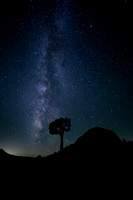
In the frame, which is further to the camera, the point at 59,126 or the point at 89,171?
the point at 59,126

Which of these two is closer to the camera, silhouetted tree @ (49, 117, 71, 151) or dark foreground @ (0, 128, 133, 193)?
dark foreground @ (0, 128, 133, 193)

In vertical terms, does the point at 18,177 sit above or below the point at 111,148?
below

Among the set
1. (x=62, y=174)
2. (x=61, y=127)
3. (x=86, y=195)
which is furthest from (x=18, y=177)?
(x=61, y=127)

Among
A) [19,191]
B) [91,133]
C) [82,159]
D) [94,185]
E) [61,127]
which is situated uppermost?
[61,127]

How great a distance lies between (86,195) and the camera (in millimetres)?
6148

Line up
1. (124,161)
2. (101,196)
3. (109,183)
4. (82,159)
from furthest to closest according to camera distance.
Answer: (82,159) < (124,161) < (109,183) < (101,196)

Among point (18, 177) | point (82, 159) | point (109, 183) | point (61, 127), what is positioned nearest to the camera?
point (109, 183)

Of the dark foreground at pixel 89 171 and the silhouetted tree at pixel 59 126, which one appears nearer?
→ the dark foreground at pixel 89 171

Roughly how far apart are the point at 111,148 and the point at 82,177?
4.78 meters

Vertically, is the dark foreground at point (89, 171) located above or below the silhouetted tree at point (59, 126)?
below

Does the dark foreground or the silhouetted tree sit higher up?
the silhouetted tree

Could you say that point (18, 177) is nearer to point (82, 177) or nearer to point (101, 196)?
point (82, 177)

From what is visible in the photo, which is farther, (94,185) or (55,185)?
(55,185)

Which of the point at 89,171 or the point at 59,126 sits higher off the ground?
the point at 59,126
